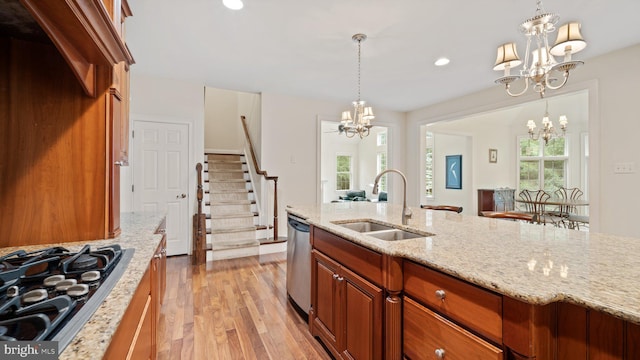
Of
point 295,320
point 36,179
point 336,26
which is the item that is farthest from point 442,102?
point 36,179

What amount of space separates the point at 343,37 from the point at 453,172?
585 cm

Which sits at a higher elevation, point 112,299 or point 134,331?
point 112,299

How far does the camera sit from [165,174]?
→ 413 cm

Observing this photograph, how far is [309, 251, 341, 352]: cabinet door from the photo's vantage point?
1798mm

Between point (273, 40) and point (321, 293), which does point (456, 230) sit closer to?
point (321, 293)

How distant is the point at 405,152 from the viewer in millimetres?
6000

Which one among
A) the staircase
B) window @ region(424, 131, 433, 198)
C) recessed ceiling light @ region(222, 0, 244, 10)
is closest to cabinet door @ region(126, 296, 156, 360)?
recessed ceiling light @ region(222, 0, 244, 10)

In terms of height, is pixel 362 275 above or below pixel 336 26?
below

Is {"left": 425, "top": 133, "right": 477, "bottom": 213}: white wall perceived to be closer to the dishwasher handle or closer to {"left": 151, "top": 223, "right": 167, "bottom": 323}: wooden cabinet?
the dishwasher handle

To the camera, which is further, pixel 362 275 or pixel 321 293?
pixel 321 293

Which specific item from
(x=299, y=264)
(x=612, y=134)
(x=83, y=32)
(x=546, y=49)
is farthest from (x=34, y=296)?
(x=612, y=134)

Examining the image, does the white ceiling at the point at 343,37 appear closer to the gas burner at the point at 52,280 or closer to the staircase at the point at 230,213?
the staircase at the point at 230,213

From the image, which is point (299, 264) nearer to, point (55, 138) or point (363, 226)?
point (363, 226)

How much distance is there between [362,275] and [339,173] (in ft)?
31.3
